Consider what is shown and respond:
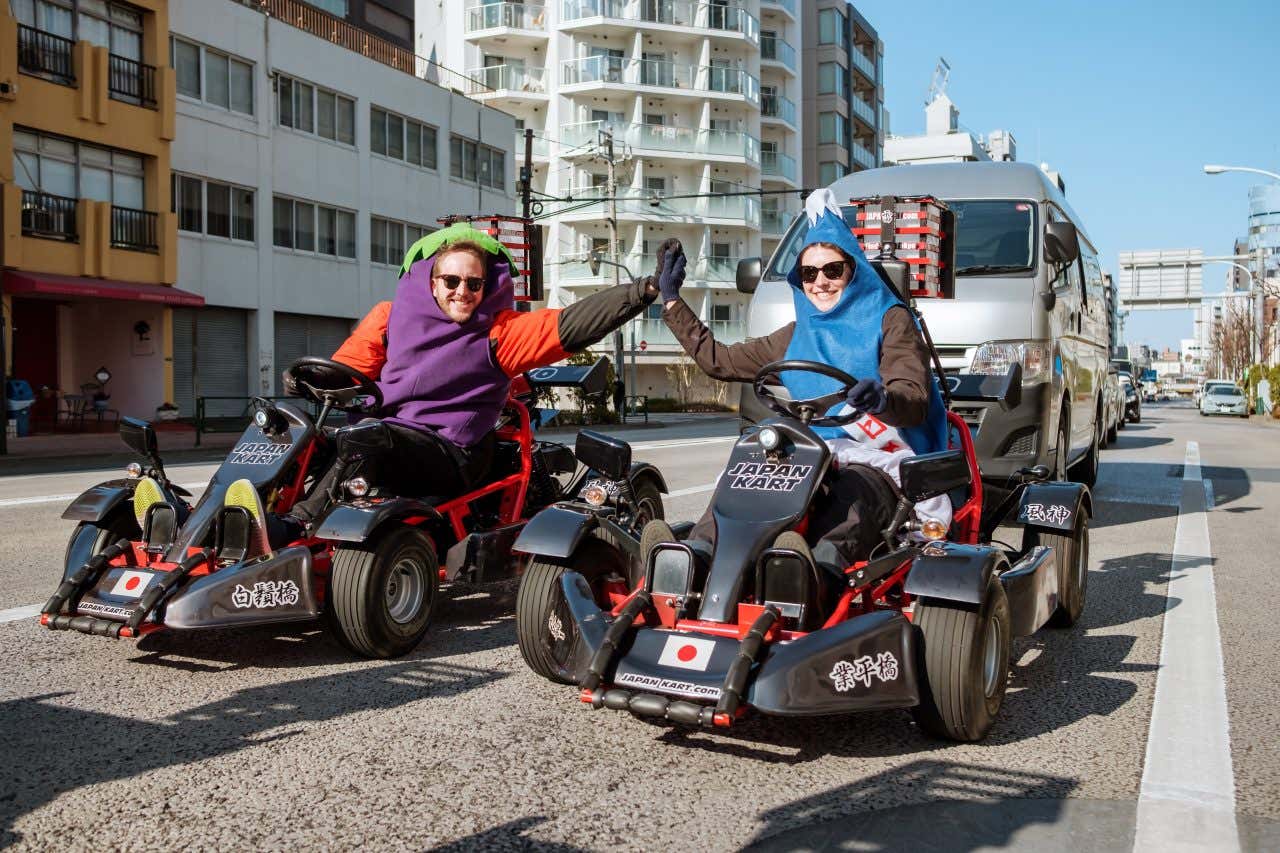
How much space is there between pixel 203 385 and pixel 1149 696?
89.8ft

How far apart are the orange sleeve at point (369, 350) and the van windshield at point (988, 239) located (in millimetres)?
4273

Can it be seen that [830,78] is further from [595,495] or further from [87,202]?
[595,495]

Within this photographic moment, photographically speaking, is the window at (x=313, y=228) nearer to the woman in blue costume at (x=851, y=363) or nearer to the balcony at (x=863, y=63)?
the woman in blue costume at (x=851, y=363)

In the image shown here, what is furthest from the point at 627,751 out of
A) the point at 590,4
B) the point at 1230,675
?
the point at 590,4

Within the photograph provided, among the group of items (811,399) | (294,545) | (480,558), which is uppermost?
(811,399)

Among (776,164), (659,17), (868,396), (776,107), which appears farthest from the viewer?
(776,107)

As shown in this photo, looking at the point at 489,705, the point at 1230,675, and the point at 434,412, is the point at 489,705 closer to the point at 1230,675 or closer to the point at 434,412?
the point at 434,412

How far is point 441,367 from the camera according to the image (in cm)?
557

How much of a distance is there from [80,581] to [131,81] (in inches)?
961

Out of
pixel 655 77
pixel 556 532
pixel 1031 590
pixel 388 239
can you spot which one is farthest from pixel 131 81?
pixel 655 77

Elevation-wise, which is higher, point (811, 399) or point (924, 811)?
point (811, 399)

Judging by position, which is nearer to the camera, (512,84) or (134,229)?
(134,229)

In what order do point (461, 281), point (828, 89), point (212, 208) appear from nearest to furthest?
point (461, 281) → point (212, 208) → point (828, 89)

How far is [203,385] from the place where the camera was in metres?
28.9
